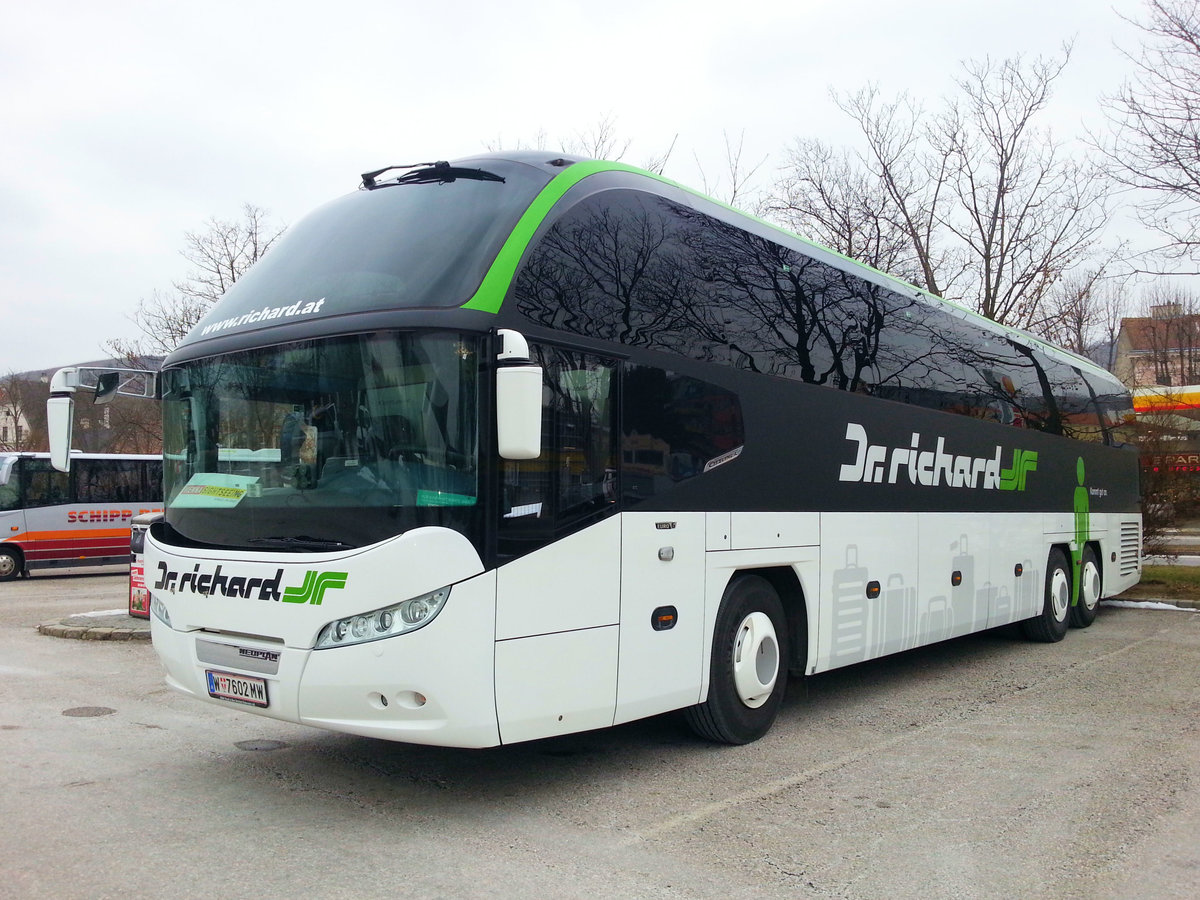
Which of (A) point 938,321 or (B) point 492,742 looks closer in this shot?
(B) point 492,742

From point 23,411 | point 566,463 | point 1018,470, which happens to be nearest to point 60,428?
point 566,463

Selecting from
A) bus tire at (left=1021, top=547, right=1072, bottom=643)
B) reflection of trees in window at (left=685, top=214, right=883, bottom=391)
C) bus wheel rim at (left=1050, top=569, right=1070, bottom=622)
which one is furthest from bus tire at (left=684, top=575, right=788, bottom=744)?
bus wheel rim at (left=1050, top=569, right=1070, bottom=622)

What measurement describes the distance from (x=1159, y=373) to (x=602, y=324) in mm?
49657

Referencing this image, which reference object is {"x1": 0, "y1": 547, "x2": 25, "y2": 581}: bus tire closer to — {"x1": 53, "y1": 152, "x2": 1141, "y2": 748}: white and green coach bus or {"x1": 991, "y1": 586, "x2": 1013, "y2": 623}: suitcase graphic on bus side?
{"x1": 53, "y1": 152, "x2": 1141, "y2": 748}: white and green coach bus

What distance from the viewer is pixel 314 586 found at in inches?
200

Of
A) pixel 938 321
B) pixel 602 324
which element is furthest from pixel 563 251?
pixel 938 321

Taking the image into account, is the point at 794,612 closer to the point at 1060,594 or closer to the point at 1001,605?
the point at 1001,605

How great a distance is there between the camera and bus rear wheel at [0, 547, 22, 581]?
23.0 meters

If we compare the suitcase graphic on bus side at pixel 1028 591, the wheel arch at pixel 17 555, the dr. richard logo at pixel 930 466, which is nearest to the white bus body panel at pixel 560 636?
the dr. richard logo at pixel 930 466

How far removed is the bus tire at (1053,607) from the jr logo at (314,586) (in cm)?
948

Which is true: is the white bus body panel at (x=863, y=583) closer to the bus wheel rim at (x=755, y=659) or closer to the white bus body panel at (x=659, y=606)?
the bus wheel rim at (x=755, y=659)

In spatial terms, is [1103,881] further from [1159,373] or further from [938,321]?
[1159,373]

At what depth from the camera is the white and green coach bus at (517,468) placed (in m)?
5.06

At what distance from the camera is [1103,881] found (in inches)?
179
